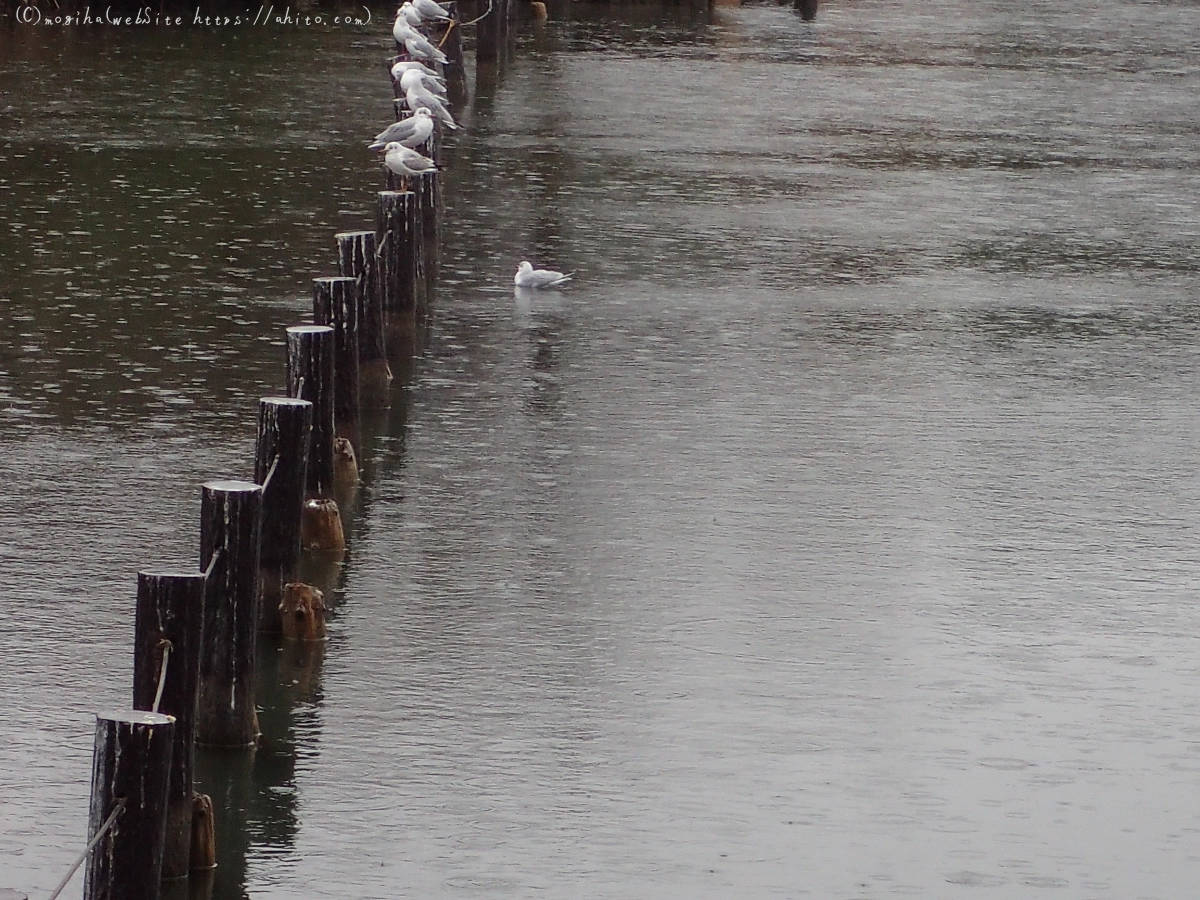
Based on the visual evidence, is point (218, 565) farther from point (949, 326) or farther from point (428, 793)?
point (949, 326)

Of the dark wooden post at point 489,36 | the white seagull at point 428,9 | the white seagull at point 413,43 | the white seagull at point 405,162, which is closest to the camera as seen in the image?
the white seagull at point 405,162

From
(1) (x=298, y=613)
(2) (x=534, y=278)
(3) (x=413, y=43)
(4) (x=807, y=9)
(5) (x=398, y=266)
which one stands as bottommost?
(1) (x=298, y=613)

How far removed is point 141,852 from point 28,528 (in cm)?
379

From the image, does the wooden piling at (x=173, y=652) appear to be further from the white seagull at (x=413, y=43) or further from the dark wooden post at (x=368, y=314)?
the white seagull at (x=413, y=43)

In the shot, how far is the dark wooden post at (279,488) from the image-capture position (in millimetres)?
→ 7531

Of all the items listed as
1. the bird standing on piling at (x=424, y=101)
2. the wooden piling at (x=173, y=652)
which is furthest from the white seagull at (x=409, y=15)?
the wooden piling at (x=173, y=652)

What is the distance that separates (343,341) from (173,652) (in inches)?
159

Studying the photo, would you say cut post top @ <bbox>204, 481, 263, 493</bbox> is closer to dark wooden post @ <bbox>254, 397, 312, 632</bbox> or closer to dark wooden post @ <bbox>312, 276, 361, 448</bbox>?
dark wooden post @ <bbox>254, 397, 312, 632</bbox>

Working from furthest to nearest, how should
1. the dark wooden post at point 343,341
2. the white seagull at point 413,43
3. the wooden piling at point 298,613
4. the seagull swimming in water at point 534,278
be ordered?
the white seagull at point 413,43 → the seagull swimming in water at point 534,278 → the dark wooden post at point 343,341 → the wooden piling at point 298,613

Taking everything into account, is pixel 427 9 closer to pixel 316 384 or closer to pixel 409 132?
pixel 409 132

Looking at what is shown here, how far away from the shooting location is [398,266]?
39.3 ft

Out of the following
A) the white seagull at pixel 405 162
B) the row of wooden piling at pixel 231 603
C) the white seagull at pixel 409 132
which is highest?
the white seagull at pixel 409 132

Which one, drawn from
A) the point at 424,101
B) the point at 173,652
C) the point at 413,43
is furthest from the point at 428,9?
the point at 173,652

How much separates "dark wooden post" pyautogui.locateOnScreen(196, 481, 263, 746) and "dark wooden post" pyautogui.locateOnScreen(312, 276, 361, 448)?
2.96 meters
